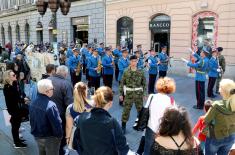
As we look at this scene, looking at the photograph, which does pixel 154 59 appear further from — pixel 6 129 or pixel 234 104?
pixel 234 104

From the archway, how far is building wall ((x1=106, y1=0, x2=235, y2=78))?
255 mm

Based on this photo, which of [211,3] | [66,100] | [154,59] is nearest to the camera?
[66,100]

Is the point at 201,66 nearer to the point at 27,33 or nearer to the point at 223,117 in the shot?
the point at 223,117

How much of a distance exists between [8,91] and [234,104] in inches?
160

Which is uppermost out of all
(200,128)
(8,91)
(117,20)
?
(117,20)

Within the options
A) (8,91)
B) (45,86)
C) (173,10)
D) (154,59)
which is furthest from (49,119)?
(173,10)

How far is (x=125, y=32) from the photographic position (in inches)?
796

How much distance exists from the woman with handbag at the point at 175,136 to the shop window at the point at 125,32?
670 inches

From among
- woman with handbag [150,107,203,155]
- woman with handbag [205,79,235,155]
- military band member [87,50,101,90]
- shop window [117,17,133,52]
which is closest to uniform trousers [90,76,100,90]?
military band member [87,50,101,90]

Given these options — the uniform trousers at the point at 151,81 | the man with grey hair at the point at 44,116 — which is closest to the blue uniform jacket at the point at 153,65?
the uniform trousers at the point at 151,81

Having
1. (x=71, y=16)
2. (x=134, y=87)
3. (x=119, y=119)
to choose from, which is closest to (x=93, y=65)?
(x=119, y=119)

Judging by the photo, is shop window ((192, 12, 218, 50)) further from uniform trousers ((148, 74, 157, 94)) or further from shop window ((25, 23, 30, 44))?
shop window ((25, 23, 30, 44))

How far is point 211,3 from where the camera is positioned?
14.7m

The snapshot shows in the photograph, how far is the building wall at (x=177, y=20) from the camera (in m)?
14.2
